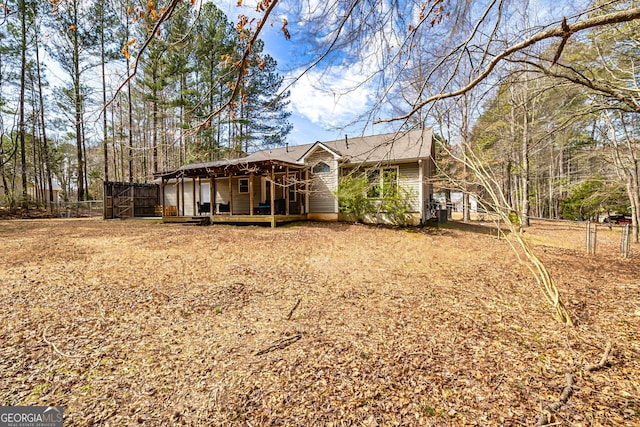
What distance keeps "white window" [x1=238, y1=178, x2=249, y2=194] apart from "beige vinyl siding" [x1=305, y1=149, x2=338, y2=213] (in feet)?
13.1

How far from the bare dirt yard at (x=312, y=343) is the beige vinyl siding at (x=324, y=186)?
24.5 feet

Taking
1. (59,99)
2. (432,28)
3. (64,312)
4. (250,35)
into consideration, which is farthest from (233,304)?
(59,99)

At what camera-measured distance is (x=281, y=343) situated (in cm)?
289

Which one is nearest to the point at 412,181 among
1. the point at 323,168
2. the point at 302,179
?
the point at 323,168

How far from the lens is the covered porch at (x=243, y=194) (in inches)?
463

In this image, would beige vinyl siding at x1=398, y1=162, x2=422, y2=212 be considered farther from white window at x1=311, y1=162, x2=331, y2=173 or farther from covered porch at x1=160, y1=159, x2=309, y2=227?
covered porch at x1=160, y1=159, x2=309, y2=227

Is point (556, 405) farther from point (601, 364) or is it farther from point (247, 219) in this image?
point (247, 219)

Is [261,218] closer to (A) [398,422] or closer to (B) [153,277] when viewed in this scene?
(B) [153,277]

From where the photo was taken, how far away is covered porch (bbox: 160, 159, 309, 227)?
38.6 ft

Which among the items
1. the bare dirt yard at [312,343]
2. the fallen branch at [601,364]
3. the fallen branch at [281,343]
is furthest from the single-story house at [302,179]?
the fallen branch at [601,364]

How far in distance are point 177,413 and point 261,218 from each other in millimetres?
10146

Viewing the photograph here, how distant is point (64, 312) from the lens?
358cm

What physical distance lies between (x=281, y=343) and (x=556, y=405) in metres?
2.37

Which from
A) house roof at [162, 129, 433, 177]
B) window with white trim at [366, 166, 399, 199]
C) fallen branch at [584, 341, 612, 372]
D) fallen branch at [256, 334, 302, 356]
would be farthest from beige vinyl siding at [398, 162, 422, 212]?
fallen branch at [256, 334, 302, 356]
